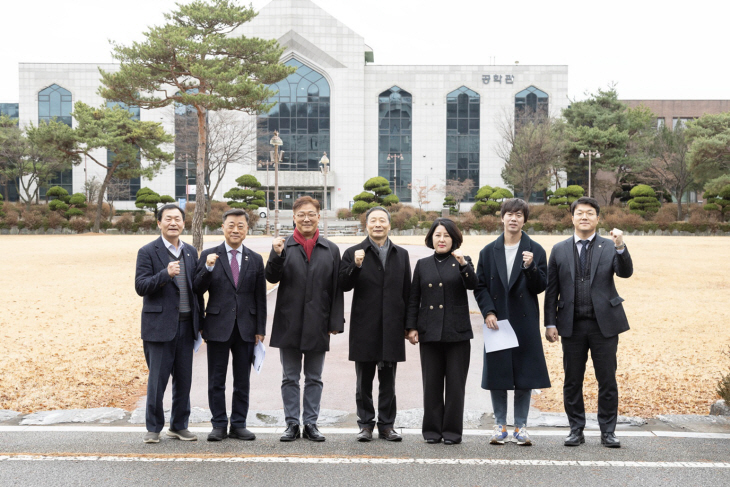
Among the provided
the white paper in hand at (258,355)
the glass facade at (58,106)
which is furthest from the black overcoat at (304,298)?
the glass facade at (58,106)

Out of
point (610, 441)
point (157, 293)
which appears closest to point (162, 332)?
point (157, 293)

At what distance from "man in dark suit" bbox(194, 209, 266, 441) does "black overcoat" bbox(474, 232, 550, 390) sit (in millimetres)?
1764

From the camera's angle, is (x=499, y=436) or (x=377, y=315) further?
(x=377, y=315)

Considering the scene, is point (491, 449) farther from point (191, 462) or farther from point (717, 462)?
point (191, 462)

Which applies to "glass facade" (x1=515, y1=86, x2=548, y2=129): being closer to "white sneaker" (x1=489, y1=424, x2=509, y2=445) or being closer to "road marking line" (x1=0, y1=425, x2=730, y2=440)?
"road marking line" (x1=0, y1=425, x2=730, y2=440)

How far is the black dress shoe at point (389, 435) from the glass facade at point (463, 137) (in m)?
60.4

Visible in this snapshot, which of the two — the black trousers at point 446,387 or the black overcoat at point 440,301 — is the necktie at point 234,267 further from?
the black trousers at point 446,387

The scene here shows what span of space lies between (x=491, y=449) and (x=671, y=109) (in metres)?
76.9

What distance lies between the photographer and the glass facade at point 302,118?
63.1 metres

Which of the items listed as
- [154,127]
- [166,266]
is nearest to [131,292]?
[166,266]

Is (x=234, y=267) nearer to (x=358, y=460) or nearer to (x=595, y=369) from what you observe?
(x=358, y=460)

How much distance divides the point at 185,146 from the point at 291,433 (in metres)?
51.8

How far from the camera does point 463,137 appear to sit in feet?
211

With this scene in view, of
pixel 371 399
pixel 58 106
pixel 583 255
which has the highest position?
pixel 58 106
